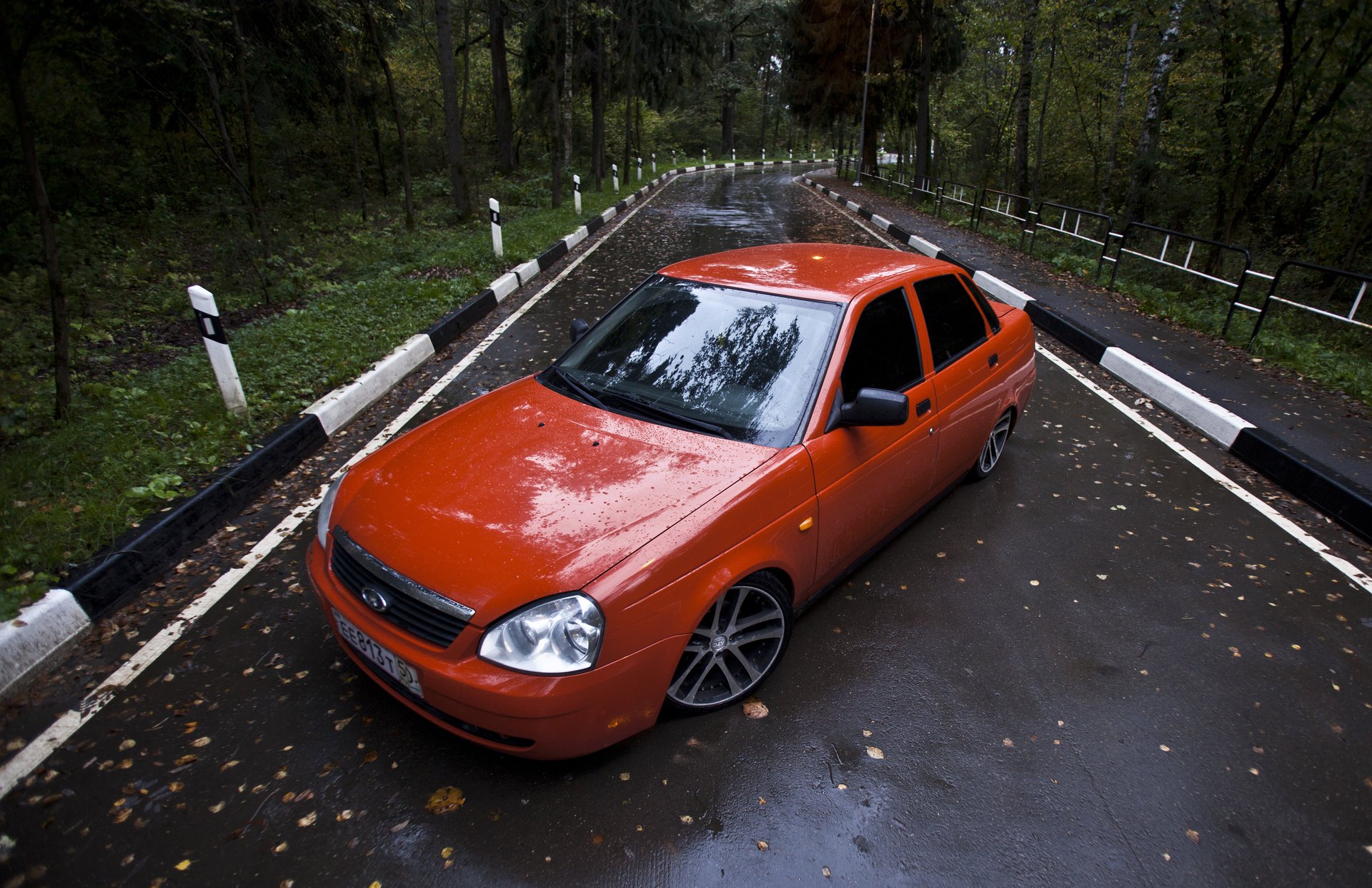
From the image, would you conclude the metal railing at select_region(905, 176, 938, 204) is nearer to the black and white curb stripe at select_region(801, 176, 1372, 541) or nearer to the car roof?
the black and white curb stripe at select_region(801, 176, 1372, 541)

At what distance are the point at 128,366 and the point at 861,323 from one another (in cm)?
803

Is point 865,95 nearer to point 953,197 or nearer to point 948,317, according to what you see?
point 953,197

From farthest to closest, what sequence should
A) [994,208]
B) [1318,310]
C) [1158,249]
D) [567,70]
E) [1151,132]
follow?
[567,70] < [1158,249] < [994,208] < [1151,132] < [1318,310]

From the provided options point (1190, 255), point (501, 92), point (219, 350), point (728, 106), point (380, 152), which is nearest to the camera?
point (219, 350)

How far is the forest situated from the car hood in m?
1.95

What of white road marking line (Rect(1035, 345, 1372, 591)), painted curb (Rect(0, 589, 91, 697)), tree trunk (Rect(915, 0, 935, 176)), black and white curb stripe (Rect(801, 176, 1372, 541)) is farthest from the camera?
tree trunk (Rect(915, 0, 935, 176))

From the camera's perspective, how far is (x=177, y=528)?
390 centimetres

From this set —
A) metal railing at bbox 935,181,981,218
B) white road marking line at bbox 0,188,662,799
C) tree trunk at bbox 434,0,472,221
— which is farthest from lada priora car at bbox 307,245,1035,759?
metal railing at bbox 935,181,981,218

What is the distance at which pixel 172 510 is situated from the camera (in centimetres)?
395

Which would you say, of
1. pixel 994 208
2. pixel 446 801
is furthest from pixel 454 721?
pixel 994 208

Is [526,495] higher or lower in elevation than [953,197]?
higher

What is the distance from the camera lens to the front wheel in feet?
9.00

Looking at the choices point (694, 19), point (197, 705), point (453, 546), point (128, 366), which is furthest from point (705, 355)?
point (694, 19)

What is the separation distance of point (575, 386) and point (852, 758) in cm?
210
